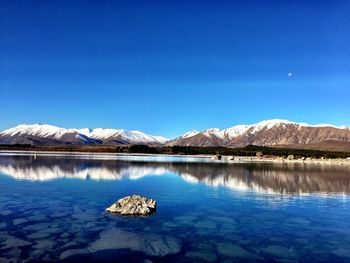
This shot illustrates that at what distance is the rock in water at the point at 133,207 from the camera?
23.7 m

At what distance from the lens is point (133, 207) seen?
78.9ft

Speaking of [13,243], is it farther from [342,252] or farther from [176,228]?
[342,252]

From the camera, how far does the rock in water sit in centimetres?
2373

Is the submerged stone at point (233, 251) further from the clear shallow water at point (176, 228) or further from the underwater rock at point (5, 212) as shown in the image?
the underwater rock at point (5, 212)

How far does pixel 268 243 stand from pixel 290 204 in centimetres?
1319

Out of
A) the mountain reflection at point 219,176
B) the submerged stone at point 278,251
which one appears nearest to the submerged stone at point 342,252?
the submerged stone at point 278,251

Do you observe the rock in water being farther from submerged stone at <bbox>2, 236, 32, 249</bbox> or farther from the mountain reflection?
the mountain reflection

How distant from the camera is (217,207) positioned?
27344 mm

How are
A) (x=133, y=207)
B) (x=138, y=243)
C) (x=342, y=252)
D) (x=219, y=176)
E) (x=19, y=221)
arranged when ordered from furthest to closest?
1. (x=219, y=176)
2. (x=133, y=207)
3. (x=19, y=221)
4. (x=138, y=243)
5. (x=342, y=252)

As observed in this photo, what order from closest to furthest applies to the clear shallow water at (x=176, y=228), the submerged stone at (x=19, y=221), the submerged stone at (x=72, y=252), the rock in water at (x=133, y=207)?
the submerged stone at (x=72, y=252)
the clear shallow water at (x=176, y=228)
the submerged stone at (x=19, y=221)
the rock in water at (x=133, y=207)

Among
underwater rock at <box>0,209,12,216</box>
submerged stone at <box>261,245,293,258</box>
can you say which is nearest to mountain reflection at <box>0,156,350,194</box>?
underwater rock at <box>0,209,12,216</box>

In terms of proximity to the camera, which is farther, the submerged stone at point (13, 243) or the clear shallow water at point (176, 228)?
the submerged stone at point (13, 243)

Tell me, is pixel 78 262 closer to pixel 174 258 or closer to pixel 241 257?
pixel 174 258

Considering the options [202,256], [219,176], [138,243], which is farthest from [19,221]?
[219,176]
